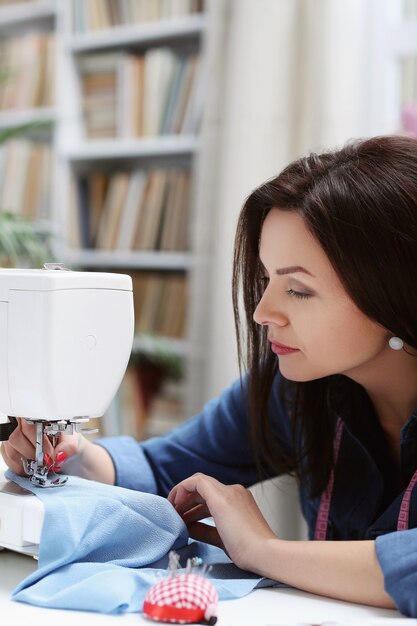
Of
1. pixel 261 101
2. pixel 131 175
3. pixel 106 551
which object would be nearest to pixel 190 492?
pixel 106 551

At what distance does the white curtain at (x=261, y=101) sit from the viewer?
2488 millimetres

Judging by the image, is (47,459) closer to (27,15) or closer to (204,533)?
(204,533)

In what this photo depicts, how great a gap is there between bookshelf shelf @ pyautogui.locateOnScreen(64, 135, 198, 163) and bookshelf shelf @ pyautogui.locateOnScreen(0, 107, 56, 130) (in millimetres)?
173

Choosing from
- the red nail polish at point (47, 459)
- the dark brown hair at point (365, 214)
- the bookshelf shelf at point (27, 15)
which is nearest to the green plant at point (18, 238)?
the bookshelf shelf at point (27, 15)

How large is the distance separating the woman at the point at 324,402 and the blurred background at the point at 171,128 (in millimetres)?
1024

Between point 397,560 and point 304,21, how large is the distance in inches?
78.4

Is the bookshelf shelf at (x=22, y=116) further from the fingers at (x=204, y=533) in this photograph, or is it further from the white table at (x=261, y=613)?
the white table at (x=261, y=613)

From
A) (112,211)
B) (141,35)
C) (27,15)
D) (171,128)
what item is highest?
(27,15)

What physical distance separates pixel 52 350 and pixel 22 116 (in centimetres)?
248

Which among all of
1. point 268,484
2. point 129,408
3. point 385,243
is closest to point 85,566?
point 385,243

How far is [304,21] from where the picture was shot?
Answer: 8.52ft

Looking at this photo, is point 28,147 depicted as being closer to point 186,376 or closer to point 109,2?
point 109,2

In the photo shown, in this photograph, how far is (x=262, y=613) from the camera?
39.1 inches

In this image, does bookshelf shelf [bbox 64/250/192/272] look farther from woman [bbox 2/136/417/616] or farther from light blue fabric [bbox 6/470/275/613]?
light blue fabric [bbox 6/470/275/613]
